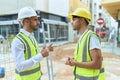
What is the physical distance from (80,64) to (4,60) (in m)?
4.72

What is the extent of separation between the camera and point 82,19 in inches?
117

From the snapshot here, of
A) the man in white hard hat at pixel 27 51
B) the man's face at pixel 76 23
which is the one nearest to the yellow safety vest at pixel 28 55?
the man in white hard hat at pixel 27 51

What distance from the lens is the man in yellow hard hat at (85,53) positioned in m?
2.75

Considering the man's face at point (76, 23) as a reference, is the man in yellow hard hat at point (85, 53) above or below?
below

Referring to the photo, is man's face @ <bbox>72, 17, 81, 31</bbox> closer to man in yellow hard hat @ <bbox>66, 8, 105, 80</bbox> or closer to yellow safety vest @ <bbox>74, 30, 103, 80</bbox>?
man in yellow hard hat @ <bbox>66, 8, 105, 80</bbox>

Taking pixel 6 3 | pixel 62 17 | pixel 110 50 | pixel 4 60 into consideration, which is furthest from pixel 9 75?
pixel 62 17

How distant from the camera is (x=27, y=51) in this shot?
2.89 m

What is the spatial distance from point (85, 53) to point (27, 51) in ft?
2.32

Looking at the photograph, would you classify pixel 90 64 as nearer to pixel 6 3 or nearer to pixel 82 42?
pixel 82 42

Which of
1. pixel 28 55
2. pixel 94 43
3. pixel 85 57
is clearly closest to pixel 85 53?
pixel 85 57

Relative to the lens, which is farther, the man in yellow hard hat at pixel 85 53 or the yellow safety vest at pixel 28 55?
the yellow safety vest at pixel 28 55

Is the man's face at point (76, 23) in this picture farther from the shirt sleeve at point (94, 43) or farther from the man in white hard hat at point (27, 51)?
the man in white hard hat at point (27, 51)

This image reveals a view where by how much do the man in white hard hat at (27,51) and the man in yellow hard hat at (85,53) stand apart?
41 centimetres

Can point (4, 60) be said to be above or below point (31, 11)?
below
